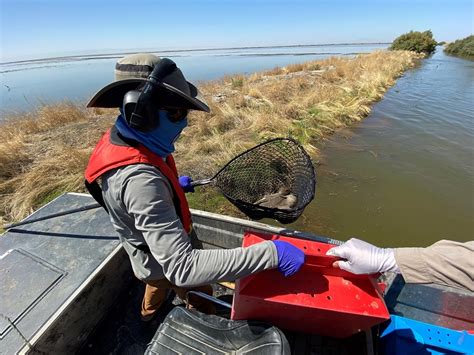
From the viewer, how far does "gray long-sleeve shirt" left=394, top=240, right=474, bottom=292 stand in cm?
144

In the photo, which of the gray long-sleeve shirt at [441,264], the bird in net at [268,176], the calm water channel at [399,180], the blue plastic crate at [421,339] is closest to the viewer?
the gray long-sleeve shirt at [441,264]

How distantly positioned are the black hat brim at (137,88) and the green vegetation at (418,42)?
42.8m

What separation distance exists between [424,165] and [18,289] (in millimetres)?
7307

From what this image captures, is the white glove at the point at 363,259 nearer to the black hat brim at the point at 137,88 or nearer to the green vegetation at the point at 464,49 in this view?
the black hat brim at the point at 137,88

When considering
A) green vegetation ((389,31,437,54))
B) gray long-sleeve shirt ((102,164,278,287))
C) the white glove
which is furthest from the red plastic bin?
green vegetation ((389,31,437,54))

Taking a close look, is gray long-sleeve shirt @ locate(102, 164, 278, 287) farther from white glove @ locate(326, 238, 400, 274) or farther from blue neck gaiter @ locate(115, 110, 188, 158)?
white glove @ locate(326, 238, 400, 274)

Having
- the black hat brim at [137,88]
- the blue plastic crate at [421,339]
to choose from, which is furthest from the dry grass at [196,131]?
the blue plastic crate at [421,339]

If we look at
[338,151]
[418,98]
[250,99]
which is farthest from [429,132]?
[250,99]

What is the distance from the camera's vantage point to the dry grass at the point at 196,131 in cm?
489

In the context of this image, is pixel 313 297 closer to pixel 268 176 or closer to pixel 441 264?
pixel 441 264

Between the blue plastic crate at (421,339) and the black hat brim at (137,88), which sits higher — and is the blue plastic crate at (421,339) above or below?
below

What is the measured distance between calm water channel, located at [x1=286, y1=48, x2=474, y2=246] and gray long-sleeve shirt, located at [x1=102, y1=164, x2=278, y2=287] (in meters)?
3.30

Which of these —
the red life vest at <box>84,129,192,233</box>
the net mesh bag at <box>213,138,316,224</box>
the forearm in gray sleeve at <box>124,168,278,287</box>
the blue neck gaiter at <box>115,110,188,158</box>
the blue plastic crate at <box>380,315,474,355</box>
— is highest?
the blue neck gaiter at <box>115,110,188,158</box>

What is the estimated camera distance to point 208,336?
162 centimetres
